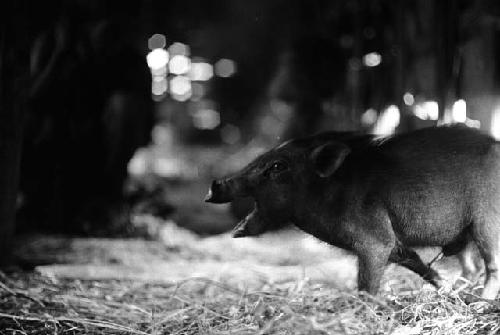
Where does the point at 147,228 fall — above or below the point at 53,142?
below

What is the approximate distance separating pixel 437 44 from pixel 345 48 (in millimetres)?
2778

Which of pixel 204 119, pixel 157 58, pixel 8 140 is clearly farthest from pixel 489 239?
pixel 204 119

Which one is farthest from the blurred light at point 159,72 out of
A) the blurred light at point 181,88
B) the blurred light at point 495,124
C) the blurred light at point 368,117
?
the blurred light at point 181,88

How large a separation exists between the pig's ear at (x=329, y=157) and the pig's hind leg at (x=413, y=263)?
1.66 feet

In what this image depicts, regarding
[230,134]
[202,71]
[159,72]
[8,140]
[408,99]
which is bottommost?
[230,134]

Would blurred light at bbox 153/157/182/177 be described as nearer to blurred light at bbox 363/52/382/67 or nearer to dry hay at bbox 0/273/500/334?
blurred light at bbox 363/52/382/67

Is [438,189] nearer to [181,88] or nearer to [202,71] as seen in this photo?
[202,71]

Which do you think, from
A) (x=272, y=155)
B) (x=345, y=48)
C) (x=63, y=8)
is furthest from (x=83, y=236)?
(x=272, y=155)

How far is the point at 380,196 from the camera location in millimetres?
3398

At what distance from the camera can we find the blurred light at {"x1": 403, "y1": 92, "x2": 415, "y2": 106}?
551 cm

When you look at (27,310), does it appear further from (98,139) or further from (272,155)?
(98,139)

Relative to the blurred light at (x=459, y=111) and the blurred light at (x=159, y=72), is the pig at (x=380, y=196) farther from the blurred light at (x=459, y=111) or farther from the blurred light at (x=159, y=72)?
the blurred light at (x=159, y=72)

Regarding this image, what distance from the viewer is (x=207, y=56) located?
13.6 meters

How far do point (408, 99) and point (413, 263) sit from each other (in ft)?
7.26
